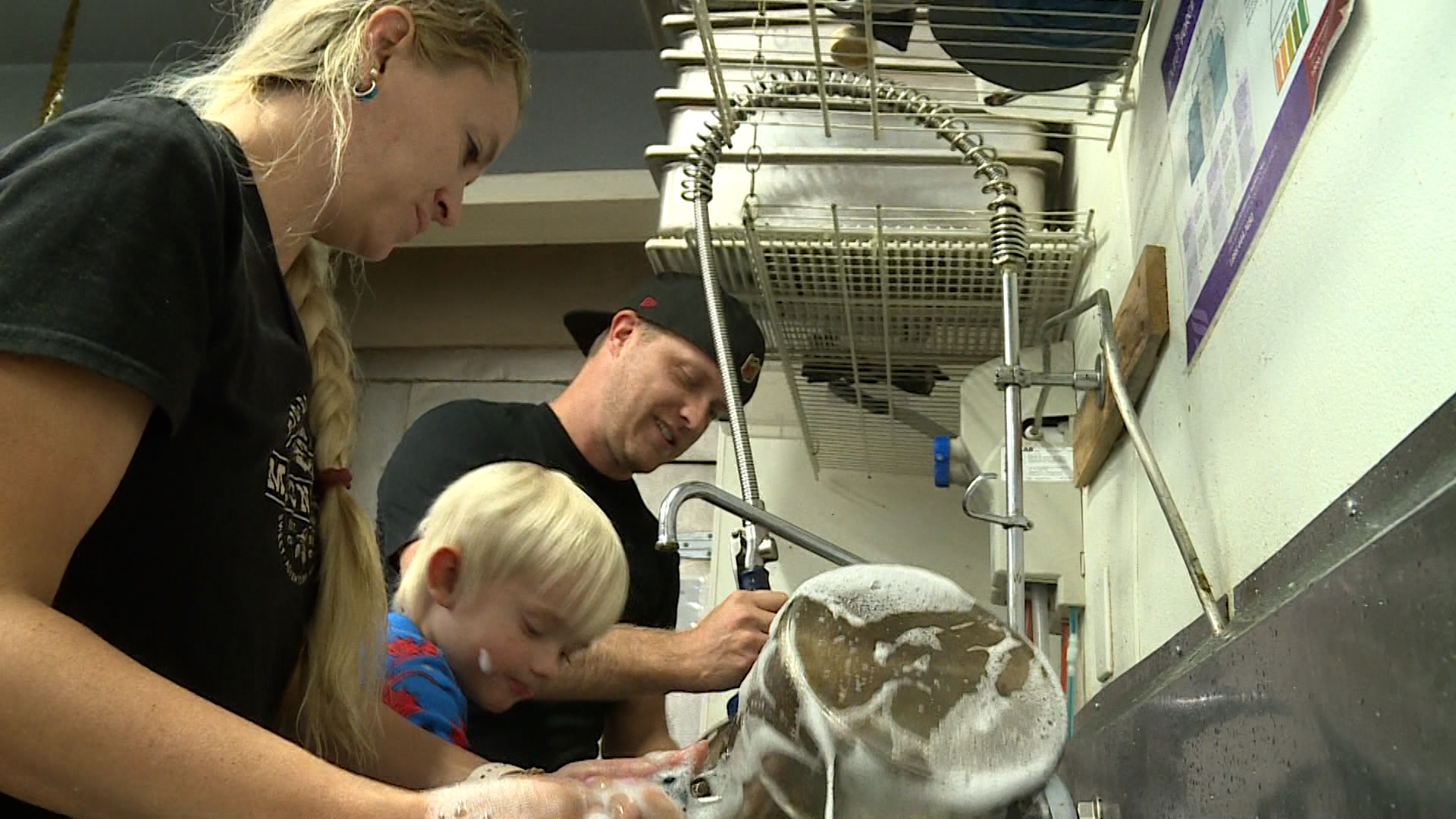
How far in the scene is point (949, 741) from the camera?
49 cm

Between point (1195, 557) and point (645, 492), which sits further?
point (645, 492)

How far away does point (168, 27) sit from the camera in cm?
254

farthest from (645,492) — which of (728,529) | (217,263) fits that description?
(217,263)

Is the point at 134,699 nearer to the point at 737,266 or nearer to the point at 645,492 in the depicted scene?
the point at 737,266

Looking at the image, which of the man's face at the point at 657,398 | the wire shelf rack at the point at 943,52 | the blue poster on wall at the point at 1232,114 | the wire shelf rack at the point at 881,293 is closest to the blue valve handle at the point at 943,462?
the wire shelf rack at the point at 881,293

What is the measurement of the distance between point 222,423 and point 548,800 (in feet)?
0.90

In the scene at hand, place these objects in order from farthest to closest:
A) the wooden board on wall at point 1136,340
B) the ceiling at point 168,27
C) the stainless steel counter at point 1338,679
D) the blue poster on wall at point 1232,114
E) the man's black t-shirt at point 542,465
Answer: the ceiling at point 168,27
the man's black t-shirt at point 542,465
the wooden board on wall at point 1136,340
the blue poster on wall at point 1232,114
the stainless steel counter at point 1338,679

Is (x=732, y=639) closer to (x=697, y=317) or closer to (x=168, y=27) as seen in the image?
(x=697, y=317)

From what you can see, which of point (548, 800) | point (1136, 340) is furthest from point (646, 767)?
point (1136, 340)

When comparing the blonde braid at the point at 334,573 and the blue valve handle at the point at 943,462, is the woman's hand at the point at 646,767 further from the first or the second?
the blue valve handle at the point at 943,462

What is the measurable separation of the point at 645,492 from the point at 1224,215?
1.55 metres

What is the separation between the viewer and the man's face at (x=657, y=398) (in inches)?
52.3

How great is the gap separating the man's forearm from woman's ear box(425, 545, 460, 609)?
13 centimetres

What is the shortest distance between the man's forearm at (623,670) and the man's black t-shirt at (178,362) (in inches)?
15.7
